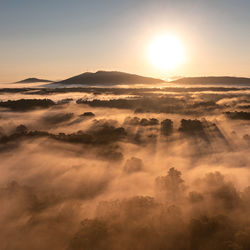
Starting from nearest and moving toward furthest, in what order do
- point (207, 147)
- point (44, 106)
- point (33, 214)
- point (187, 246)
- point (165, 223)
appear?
1. point (187, 246)
2. point (165, 223)
3. point (33, 214)
4. point (207, 147)
5. point (44, 106)

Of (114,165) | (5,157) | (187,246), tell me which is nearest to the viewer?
(187,246)

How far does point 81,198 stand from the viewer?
45.5ft

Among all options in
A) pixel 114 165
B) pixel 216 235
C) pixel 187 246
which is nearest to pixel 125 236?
pixel 187 246

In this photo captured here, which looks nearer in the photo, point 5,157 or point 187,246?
point 187,246

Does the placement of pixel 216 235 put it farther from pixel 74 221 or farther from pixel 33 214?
pixel 33 214

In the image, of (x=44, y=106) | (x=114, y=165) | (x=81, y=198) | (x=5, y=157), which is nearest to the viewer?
(x=81, y=198)

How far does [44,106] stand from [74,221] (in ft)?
207

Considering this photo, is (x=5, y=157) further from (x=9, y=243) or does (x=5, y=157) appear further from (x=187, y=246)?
(x=187, y=246)

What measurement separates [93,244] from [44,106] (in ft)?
214

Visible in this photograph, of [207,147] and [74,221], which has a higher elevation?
[74,221]

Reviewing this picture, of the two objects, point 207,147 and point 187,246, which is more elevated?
point 187,246

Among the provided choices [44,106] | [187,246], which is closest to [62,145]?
[187,246]

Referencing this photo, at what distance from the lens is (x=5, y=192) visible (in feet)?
47.1

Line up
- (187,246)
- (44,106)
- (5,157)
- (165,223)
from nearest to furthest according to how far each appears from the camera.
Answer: (187,246), (165,223), (5,157), (44,106)
